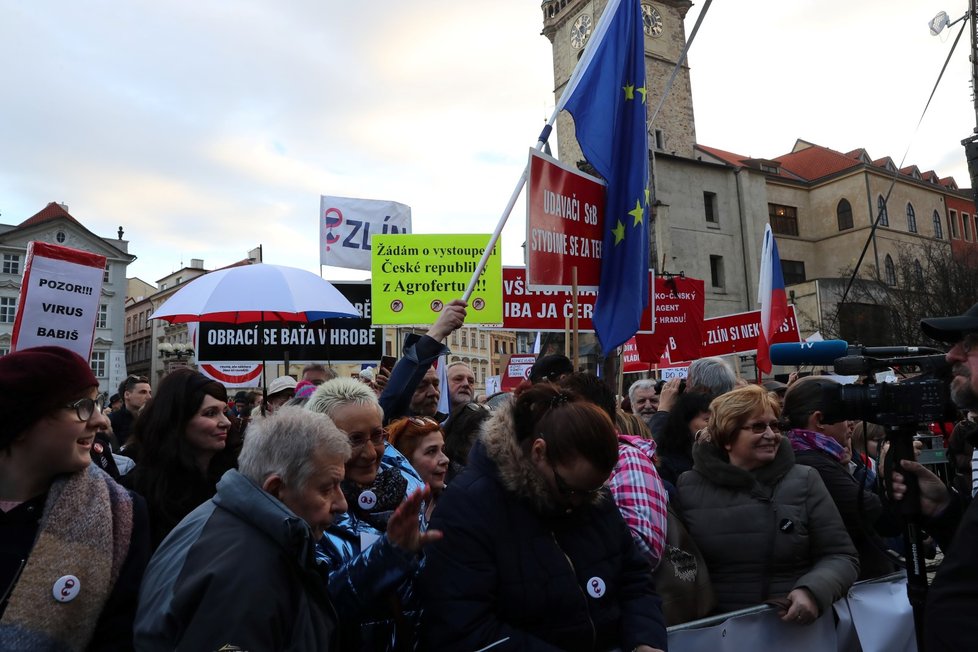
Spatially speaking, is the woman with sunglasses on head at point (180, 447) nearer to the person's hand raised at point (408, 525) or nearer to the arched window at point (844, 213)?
the person's hand raised at point (408, 525)

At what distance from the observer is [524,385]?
9.72 ft

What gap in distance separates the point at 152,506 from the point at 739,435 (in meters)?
2.65

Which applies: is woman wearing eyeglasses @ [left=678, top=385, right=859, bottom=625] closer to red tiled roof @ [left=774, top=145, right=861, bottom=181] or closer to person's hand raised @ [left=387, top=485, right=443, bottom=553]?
person's hand raised @ [left=387, top=485, right=443, bottom=553]

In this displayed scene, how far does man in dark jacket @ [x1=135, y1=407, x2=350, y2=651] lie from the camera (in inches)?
72.5

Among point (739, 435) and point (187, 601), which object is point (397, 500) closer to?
point (187, 601)

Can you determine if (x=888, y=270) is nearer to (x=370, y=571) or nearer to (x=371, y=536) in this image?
(x=371, y=536)

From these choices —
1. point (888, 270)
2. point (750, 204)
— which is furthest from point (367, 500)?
point (888, 270)

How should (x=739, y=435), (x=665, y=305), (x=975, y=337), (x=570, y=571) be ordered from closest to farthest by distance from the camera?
(x=975, y=337)
(x=570, y=571)
(x=739, y=435)
(x=665, y=305)

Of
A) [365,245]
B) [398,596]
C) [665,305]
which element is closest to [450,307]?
[398,596]

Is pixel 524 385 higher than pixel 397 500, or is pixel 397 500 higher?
pixel 524 385

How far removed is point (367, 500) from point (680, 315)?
9.73m

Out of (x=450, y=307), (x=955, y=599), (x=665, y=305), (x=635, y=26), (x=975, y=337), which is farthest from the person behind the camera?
(x=665, y=305)

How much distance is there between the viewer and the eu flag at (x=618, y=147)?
217 inches

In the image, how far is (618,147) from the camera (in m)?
5.70
